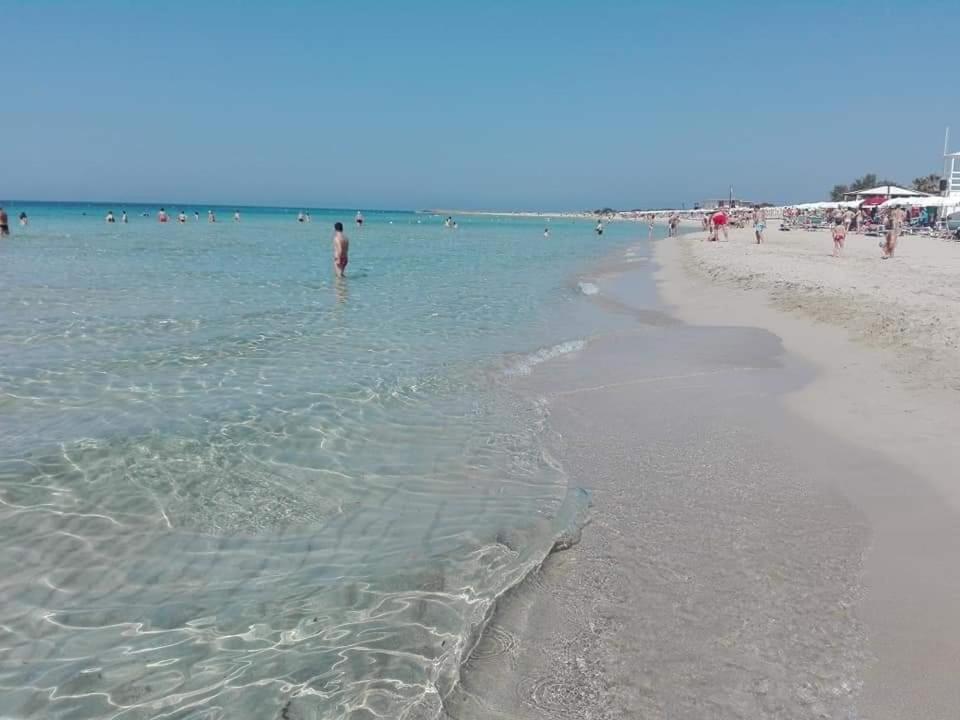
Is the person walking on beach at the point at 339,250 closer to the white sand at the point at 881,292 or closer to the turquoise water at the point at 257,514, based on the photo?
the turquoise water at the point at 257,514

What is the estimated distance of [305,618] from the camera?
11.1 feet

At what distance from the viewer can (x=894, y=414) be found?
21.0ft

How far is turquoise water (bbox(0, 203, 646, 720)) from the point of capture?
118 inches

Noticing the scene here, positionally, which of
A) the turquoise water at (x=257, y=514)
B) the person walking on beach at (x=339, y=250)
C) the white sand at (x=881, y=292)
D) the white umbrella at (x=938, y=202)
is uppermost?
the white umbrella at (x=938, y=202)

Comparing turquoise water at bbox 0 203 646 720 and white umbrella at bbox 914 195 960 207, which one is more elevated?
white umbrella at bbox 914 195 960 207

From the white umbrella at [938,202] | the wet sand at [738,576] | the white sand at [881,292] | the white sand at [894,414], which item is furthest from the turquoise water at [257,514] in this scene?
the white umbrella at [938,202]

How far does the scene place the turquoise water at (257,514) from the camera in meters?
2.99

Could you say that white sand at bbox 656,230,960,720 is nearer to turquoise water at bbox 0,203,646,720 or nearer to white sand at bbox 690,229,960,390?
white sand at bbox 690,229,960,390

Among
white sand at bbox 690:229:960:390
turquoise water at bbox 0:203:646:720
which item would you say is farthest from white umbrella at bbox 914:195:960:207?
turquoise water at bbox 0:203:646:720

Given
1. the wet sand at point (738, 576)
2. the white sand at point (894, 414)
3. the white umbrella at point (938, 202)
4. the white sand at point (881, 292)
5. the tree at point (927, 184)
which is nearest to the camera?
the wet sand at point (738, 576)

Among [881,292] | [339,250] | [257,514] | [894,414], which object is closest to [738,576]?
[257,514]

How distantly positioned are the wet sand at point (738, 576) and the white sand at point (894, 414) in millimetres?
16

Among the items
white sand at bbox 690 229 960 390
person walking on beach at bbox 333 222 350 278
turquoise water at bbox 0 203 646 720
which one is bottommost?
turquoise water at bbox 0 203 646 720

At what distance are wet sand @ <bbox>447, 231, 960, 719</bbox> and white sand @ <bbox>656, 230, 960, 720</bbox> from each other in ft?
0.05
